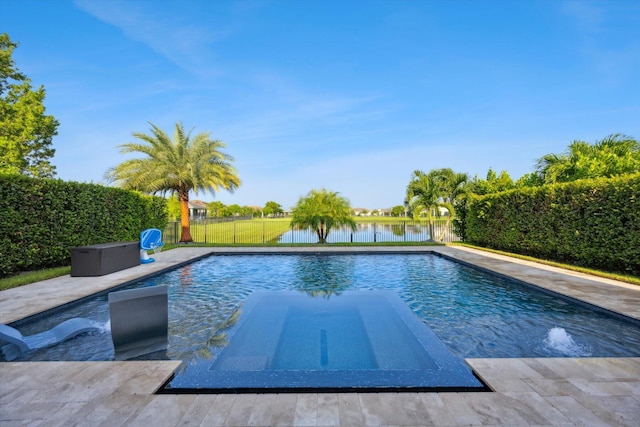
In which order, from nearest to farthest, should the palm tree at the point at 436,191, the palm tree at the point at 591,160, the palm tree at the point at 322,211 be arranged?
the palm tree at the point at 591,160 → the palm tree at the point at 322,211 → the palm tree at the point at 436,191

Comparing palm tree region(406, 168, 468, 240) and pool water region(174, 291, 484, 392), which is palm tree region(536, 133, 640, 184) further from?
pool water region(174, 291, 484, 392)

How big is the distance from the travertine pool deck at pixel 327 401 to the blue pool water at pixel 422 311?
608 millimetres

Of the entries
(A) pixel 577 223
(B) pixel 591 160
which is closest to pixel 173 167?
(A) pixel 577 223

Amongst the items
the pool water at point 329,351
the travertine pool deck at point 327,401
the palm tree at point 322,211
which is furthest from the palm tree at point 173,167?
the travertine pool deck at point 327,401

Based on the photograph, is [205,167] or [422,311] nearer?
[422,311]

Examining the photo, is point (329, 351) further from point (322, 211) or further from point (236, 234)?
point (236, 234)

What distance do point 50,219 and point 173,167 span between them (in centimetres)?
879

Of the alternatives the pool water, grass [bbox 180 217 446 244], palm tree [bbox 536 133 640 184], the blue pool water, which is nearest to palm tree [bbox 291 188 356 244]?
grass [bbox 180 217 446 244]

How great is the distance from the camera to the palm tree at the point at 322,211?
17.4 m

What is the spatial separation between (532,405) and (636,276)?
883 cm

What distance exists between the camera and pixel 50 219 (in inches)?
397

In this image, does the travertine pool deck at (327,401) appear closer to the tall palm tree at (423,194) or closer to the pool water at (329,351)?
the pool water at (329,351)

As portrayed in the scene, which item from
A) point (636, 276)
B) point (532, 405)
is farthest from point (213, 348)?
point (636, 276)

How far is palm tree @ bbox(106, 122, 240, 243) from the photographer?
721 inches
